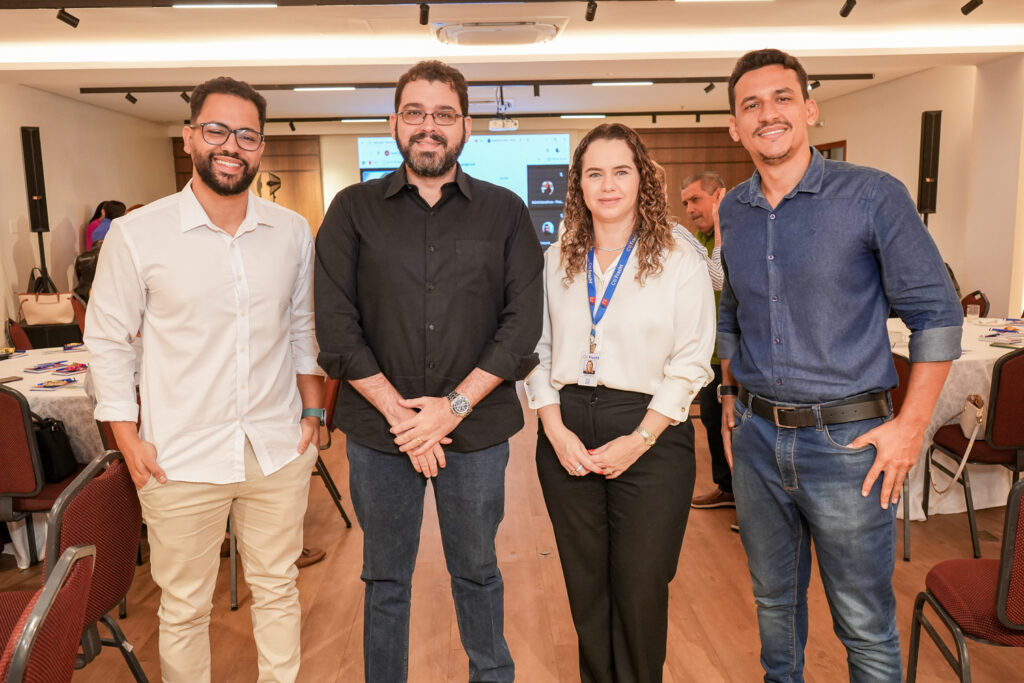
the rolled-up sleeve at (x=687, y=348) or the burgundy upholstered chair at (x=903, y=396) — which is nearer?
the rolled-up sleeve at (x=687, y=348)

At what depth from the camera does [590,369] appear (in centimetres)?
204

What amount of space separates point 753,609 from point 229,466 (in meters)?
2.21

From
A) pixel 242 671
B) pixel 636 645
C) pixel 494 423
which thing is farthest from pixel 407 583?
pixel 242 671

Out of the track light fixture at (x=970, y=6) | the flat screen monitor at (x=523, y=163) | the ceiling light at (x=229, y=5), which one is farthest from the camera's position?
the flat screen monitor at (x=523, y=163)

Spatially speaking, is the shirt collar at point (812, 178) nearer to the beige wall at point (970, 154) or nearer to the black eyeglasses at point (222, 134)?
the black eyeglasses at point (222, 134)

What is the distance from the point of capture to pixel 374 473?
81.0 inches

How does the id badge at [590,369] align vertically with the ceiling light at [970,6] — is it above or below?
below

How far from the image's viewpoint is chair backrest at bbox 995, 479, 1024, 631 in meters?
1.77

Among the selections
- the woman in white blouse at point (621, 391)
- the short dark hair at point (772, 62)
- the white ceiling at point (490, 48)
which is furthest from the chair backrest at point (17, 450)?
the white ceiling at point (490, 48)

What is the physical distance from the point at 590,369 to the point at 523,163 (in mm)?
11789

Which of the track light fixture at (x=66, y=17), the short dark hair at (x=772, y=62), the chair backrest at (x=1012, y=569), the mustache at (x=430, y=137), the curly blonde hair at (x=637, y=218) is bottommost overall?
the chair backrest at (x=1012, y=569)

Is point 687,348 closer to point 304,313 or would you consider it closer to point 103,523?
point 304,313

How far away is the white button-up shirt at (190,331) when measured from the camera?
2.00 m

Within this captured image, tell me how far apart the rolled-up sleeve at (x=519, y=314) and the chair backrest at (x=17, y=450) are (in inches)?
85.6
